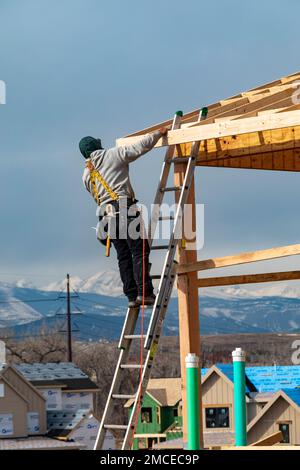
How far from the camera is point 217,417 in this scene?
3192cm

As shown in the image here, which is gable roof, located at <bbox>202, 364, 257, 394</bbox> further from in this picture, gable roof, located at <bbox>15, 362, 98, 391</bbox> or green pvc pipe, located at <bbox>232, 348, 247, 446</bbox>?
green pvc pipe, located at <bbox>232, 348, 247, 446</bbox>

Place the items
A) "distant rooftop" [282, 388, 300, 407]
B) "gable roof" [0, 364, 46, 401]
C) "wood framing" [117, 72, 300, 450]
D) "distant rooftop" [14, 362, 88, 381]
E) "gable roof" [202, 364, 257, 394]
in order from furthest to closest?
"distant rooftop" [14, 362, 88, 381] < "gable roof" [0, 364, 46, 401] < "gable roof" [202, 364, 257, 394] < "distant rooftop" [282, 388, 300, 407] < "wood framing" [117, 72, 300, 450]

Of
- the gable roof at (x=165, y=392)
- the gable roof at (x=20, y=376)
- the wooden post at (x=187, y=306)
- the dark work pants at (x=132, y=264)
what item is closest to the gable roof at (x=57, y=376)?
the gable roof at (x=165, y=392)

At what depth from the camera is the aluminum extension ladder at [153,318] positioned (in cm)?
1228

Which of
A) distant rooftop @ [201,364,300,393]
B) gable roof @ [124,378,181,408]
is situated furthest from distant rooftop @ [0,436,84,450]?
distant rooftop @ [201,364,300,393]

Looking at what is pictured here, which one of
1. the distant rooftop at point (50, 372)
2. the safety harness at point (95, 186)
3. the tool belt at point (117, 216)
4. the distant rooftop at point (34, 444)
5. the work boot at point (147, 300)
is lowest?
the distant rooftop at point (34, 444)

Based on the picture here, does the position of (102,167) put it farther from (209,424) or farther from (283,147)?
(209,424)

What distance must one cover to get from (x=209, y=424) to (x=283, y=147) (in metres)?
18.1

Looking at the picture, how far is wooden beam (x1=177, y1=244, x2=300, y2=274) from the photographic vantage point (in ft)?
41.5

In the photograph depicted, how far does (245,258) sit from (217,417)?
63.8 feet

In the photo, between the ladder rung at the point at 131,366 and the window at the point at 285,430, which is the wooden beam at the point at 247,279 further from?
the window at the point at 285,430

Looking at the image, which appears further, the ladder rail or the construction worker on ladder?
the ladder rail

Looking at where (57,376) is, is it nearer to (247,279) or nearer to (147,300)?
(247,279)

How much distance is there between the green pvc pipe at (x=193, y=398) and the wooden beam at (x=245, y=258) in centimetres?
165
